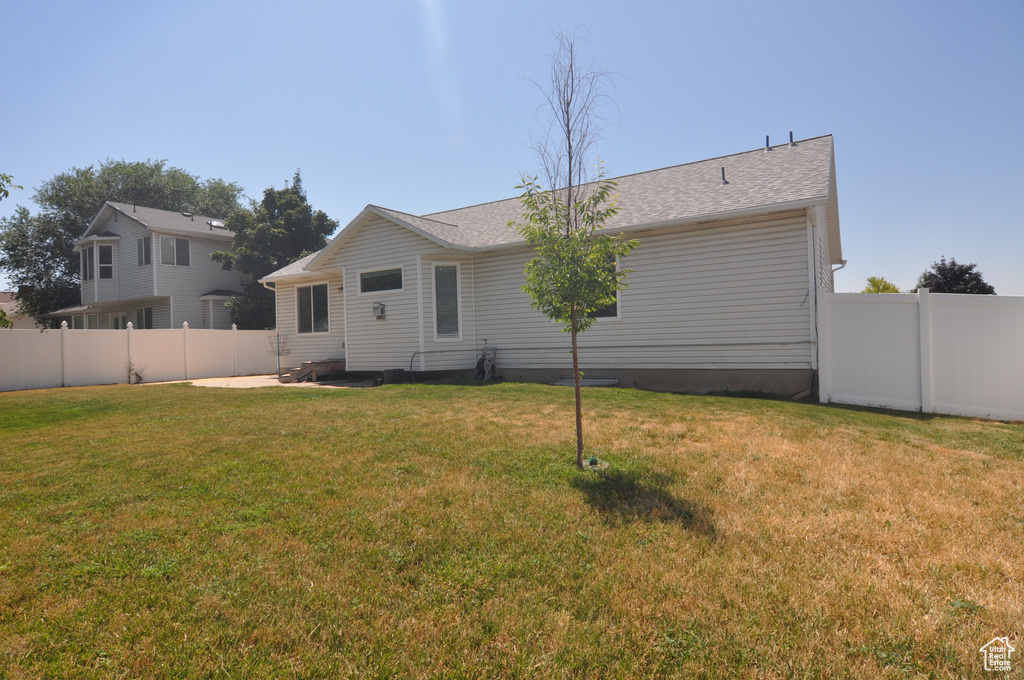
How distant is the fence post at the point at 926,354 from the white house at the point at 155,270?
86.4 feet

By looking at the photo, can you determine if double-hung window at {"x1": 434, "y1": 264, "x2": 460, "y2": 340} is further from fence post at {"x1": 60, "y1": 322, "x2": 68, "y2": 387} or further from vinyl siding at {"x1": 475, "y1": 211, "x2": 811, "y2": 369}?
fence post at {"x1": 60, "y1": 322, "x2": 68, "y2": 387}

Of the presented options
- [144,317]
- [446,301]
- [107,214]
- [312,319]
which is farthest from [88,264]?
[446,301]

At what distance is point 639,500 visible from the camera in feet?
15.3

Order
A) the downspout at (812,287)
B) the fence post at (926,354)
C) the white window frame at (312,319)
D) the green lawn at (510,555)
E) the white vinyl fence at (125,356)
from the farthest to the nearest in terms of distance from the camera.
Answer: the white window frame at (312,319), the white vinyl fence at (125,356), the downspout at (812,287), the fence post at (926,354), the green lawn at (510,555)

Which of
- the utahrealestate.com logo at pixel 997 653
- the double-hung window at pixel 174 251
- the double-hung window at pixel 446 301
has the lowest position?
the utahrealestate.com logo at pixel 997 653

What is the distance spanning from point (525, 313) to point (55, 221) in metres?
34.7

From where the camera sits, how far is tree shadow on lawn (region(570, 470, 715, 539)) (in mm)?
4246

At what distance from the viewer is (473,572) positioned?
344 centimetres

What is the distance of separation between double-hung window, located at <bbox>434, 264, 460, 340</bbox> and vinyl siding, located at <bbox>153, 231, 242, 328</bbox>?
54.0ft

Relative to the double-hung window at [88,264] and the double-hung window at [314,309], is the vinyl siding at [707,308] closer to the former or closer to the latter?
the double-hung window at [314,309]

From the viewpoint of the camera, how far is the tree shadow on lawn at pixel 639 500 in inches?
167

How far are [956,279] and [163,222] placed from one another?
34.5 meters

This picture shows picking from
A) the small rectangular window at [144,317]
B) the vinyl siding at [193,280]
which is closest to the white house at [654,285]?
the vinyl siding at [193,280]

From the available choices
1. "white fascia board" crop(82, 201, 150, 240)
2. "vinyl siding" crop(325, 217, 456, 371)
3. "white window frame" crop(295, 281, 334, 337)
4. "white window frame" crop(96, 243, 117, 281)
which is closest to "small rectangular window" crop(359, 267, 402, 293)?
"vinyl siding" crop(325, 217, 456, 371)
